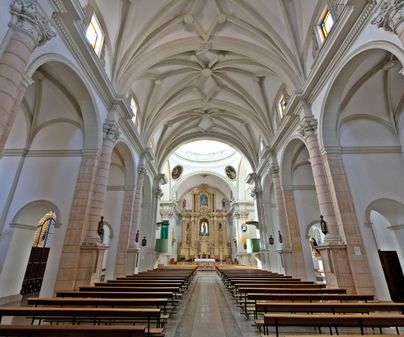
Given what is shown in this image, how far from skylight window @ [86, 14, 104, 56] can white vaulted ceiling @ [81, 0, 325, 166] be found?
257 millimetres

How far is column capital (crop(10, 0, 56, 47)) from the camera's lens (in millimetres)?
4508

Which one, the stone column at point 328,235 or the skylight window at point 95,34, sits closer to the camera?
the stone column at point 328,235

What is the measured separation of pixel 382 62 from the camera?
284 inches

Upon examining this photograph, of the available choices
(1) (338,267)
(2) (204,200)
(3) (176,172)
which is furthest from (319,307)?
(2) (204,200)

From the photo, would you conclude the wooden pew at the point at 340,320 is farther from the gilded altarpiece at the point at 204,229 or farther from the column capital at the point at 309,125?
the gilded altarpiece at the point at 204,229

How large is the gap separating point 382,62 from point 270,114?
720 cm

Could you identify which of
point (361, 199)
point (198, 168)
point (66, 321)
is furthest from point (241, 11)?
point (198, 168)

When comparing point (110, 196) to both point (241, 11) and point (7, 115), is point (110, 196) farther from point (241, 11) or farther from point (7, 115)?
point (241, 11)

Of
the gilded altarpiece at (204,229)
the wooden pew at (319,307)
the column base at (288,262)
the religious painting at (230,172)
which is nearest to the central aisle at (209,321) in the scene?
the wooden pew at (319,307)

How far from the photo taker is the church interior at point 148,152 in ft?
14.7

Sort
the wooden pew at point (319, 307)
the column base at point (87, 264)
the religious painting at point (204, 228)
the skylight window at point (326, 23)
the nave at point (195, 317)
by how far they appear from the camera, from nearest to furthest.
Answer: the nave at point (195, 317), the wooden pew at point (319, 307), the column base at point (87, 264), the skylight window at point (326, 23), the religious painting at point (204, 228)

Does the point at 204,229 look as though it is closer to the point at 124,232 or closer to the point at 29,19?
the point at 124,232

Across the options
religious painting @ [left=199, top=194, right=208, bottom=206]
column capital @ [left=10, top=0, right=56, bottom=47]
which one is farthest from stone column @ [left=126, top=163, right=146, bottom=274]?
religious painting @ [left=199, top=194, right=208, bottom=206]

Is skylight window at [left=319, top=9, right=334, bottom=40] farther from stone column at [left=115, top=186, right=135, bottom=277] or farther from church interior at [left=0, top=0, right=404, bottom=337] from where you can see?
stone column at [left=115, top=186, right=135, bottom=277]
